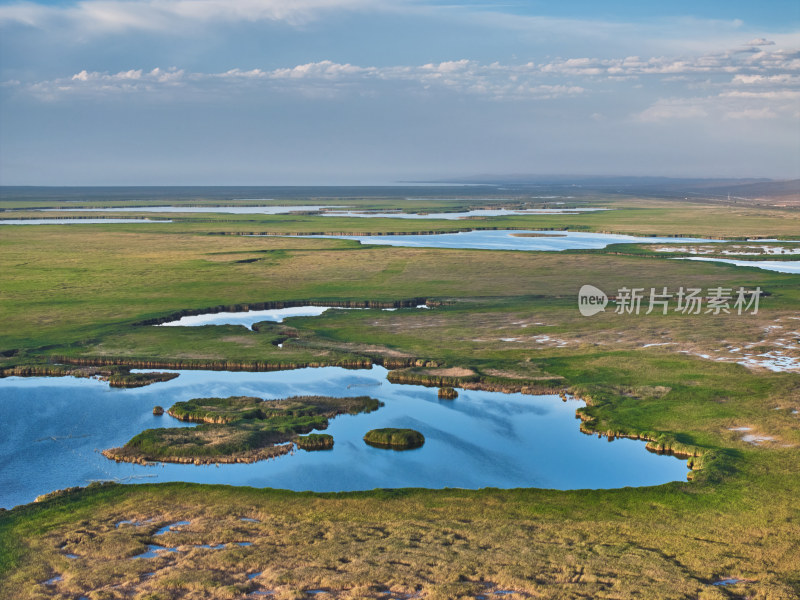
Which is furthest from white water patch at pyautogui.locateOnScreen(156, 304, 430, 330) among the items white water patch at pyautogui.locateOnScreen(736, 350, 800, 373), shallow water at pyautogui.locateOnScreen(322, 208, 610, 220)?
shallow water at pyautogui.locateOnScreen(322, 208, 610, 220)

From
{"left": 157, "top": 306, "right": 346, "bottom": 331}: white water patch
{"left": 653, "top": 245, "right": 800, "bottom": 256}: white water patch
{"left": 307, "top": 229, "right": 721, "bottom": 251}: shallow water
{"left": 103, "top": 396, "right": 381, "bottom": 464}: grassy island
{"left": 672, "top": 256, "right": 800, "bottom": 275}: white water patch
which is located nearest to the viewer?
{"left": 103, "top": 396, "right": 381, "bottom": 464}: grassy island

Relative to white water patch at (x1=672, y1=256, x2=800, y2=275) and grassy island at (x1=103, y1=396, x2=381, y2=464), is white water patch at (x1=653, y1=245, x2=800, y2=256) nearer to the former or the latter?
white water patch at (x1=672, y1=256, x2=800, y2=275)

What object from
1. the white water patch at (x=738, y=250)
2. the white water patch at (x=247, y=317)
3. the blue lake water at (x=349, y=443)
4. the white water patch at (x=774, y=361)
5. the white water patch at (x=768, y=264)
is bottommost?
the blue lake water at (x=349, y=443)

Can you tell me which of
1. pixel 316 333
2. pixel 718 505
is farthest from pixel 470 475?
pixel 316 333

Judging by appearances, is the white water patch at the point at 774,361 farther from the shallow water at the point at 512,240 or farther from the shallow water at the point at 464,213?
the shallow water at the point at 464,213

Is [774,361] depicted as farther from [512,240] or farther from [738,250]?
[512,240]

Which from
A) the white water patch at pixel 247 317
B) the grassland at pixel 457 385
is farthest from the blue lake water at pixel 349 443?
the white water patch at pixel 247 317
